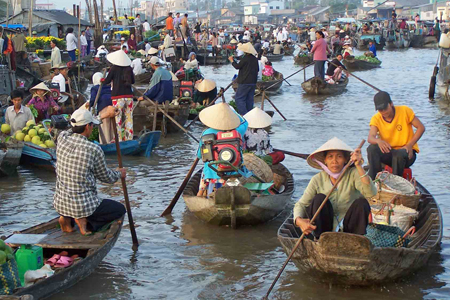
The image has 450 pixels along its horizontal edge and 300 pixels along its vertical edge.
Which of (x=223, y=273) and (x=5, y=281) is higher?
(x=5, y=281)

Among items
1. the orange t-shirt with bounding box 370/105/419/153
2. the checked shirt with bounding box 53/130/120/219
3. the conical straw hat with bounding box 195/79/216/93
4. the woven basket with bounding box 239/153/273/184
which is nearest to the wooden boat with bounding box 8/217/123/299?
the checked shirt with bounding box 53/130/120/219

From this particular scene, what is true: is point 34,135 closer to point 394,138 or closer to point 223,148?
point 223,148

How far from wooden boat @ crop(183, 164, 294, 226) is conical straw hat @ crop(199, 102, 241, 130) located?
2.20 feet

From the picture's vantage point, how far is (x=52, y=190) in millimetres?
8617

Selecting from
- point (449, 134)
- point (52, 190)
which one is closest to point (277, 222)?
point (52, 190)

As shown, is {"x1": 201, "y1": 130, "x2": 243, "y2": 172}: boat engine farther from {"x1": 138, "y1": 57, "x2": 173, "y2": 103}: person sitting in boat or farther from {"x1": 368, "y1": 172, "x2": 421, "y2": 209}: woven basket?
{"x1": 138, "y1": 57, "x2": 173, "y2": 103}: person sitting in boat

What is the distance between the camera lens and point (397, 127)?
21.5 ft

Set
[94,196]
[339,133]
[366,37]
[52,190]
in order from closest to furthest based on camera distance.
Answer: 1. [94,196]
2. [52,190]
3. [339,133]
4. [366,37]

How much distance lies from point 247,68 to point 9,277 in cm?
793

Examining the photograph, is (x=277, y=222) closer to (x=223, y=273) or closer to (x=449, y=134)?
(x=223, y=273)

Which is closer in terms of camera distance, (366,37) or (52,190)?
(52,190)

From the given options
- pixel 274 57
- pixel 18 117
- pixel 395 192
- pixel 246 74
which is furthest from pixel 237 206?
pixel 274 57

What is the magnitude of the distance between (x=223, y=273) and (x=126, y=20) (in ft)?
103

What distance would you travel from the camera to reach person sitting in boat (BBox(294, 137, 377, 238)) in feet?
16.0
